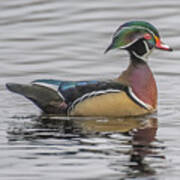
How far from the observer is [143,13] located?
18.5 meters

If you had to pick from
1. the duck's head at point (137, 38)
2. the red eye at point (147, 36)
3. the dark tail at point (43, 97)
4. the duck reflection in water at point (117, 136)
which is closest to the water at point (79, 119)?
the duck reflection in water at point (117, 136)

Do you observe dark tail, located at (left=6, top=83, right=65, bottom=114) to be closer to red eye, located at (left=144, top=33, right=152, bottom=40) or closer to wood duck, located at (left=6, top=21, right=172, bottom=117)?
wood duck, located at (left=6, top=21, right=172, bottom=117)

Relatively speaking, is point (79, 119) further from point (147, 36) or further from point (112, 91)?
point (147, 36)

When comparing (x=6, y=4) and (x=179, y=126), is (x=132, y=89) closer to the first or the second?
(x=179, y=126)

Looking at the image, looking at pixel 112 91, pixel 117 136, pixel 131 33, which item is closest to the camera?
pixel 117 136

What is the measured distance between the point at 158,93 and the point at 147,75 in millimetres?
877

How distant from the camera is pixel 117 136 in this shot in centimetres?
1184

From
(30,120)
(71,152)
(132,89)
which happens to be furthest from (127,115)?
(71,152)

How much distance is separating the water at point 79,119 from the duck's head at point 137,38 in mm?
734

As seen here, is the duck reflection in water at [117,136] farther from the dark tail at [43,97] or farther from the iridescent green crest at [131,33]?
the iridescent green crest at [131,33]

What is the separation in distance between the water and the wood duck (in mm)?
161

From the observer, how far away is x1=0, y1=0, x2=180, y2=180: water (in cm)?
1048

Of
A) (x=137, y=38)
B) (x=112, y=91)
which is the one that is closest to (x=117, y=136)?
(x=112, y=91)

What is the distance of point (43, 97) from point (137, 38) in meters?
1.35
